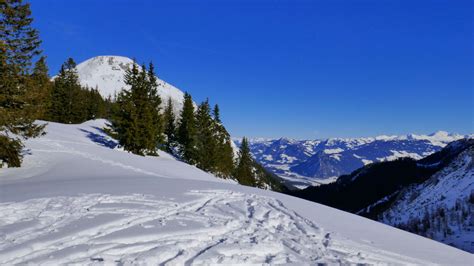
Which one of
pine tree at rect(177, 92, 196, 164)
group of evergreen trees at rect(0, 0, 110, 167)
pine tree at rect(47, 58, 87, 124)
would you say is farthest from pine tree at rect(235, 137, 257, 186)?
group of evergreen trees at rect(0, 0, 110, 167)

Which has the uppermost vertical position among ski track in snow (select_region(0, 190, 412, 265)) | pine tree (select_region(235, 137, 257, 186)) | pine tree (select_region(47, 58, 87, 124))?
pine tree (select_region(47, 58, 87, 124))

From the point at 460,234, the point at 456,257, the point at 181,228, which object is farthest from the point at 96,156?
the point at 460,234

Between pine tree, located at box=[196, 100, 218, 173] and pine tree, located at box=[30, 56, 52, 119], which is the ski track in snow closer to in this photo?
pine tree, located at box=[30, 56, 52, 119]

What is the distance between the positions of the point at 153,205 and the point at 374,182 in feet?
451

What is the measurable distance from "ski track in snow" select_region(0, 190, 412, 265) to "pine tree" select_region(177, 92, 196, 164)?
35.2 metres

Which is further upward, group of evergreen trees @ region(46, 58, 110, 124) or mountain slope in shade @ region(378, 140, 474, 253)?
group of evergreen trees @ region(46, 58, 110, 124)

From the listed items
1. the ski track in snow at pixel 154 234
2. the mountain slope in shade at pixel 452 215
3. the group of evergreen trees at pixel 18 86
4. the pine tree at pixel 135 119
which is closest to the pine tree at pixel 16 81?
the group of evergreen trees at pixel 18 86

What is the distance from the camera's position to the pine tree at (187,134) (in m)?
45.3

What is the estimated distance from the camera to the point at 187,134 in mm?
46031

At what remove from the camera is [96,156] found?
2458 cm

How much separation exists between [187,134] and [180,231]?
39.7 m

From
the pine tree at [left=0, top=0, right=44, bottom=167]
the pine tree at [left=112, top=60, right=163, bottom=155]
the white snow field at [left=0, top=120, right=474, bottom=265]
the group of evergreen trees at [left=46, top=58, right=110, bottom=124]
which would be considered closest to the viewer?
the white snow field at [left=0, top=120, right=474, bottom=265]

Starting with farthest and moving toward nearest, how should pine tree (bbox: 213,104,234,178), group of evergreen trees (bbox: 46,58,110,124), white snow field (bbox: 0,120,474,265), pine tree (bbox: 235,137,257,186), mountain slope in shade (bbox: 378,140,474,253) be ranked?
pine tree (bbox: 235,137,257,186), group of evergreen trees (bbox: 46,58,110,124), pine tree (bbox: 213,104,234,178), mountain slope in shade (bbox: 378,140,474,253), white snow field (bbox: 0,120,474,265)

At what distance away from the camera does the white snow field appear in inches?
217
